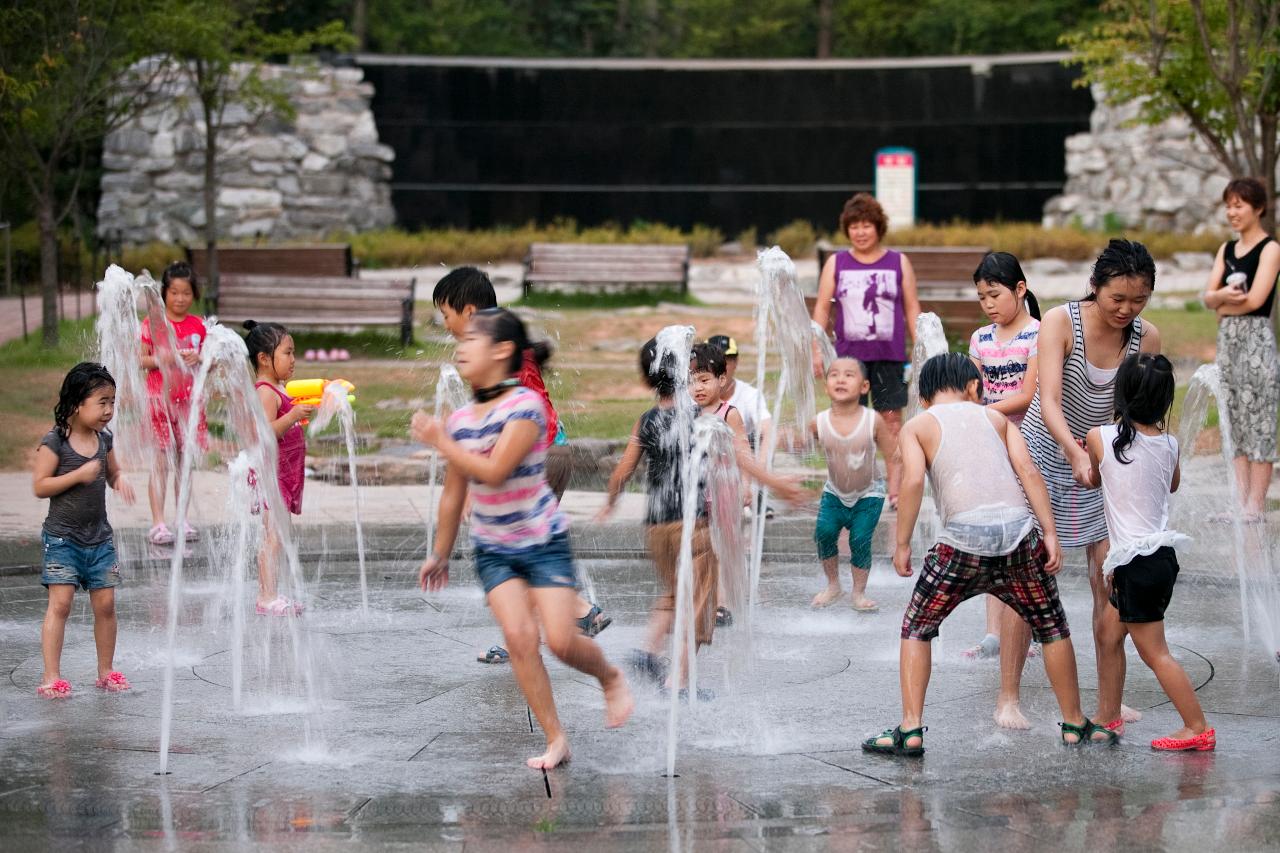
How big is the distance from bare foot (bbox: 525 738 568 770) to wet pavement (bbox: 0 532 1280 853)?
4 centimetres

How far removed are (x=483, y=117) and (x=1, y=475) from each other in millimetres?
16318

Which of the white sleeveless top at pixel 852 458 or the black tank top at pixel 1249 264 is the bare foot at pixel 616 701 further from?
the black tank top at pixel 1249 264

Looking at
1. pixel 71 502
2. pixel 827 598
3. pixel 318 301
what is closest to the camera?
pixel 71 502

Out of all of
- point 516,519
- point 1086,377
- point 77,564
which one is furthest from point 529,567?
point 1086,377

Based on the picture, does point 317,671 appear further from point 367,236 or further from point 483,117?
point 483,117

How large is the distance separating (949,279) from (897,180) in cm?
886

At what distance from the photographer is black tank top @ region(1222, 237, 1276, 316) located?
29.0 ft

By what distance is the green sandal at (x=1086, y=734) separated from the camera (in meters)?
5.25

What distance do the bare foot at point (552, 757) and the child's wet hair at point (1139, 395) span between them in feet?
6.63

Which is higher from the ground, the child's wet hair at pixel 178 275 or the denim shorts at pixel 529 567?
the child's wet hair at pixel 178 275

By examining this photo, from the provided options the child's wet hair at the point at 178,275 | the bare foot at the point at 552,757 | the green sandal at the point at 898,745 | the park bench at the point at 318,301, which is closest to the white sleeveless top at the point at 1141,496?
the green sandal at the point at 898,745

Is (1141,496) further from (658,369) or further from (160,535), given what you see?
(160,535)

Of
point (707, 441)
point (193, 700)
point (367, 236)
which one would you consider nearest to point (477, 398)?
point (707, 441)

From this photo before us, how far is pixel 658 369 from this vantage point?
5.86m
